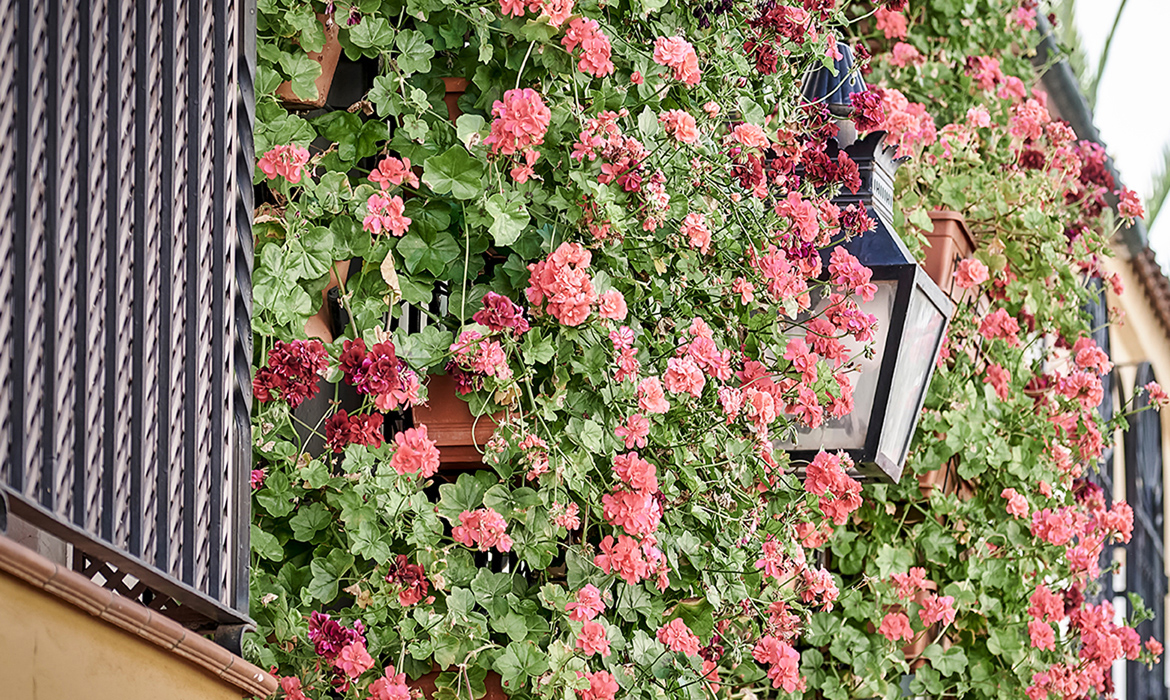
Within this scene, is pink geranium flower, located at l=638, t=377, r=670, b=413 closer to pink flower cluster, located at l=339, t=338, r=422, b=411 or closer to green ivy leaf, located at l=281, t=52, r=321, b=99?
pink flower cluster, located at l=339, t=338, r=422, b=411

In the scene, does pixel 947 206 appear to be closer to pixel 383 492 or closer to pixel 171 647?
pixel 383 492

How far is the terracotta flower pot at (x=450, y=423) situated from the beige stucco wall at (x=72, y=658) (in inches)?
36.9

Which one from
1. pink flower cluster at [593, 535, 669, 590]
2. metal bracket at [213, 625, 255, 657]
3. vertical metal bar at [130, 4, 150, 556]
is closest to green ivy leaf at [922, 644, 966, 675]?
pink flower cluster at [593, 535, 669, 590]

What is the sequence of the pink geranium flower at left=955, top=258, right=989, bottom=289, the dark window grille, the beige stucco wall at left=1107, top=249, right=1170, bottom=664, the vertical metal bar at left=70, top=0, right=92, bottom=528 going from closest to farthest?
the vertical metal bar at left=70, top=0, right=92, bottom=528
the pink geranium flower at left=955, top=258, right=989, bottom=289
the beige stucco wall at left=1107, top=249, right=1170, bottom=664
the dark window grille

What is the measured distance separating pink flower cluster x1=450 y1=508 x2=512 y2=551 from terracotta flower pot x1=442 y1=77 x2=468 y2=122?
0.89 metres

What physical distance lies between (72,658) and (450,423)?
4.22 ft

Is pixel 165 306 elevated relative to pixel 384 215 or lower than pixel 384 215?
lower

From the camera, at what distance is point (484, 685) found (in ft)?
10.5

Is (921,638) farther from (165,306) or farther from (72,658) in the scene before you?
(72,658)

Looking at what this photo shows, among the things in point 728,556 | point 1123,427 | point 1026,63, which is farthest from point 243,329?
point 1026,63

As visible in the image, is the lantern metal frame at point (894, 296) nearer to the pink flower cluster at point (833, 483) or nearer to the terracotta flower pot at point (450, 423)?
the pink flower cluster at point (833, 483)

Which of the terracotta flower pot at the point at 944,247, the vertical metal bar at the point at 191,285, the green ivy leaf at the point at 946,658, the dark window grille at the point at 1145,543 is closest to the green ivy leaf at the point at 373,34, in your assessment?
the vertical metal bar at the point at 191,285

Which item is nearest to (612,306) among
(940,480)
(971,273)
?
(971,273)

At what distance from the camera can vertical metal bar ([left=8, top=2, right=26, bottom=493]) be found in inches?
79.1
